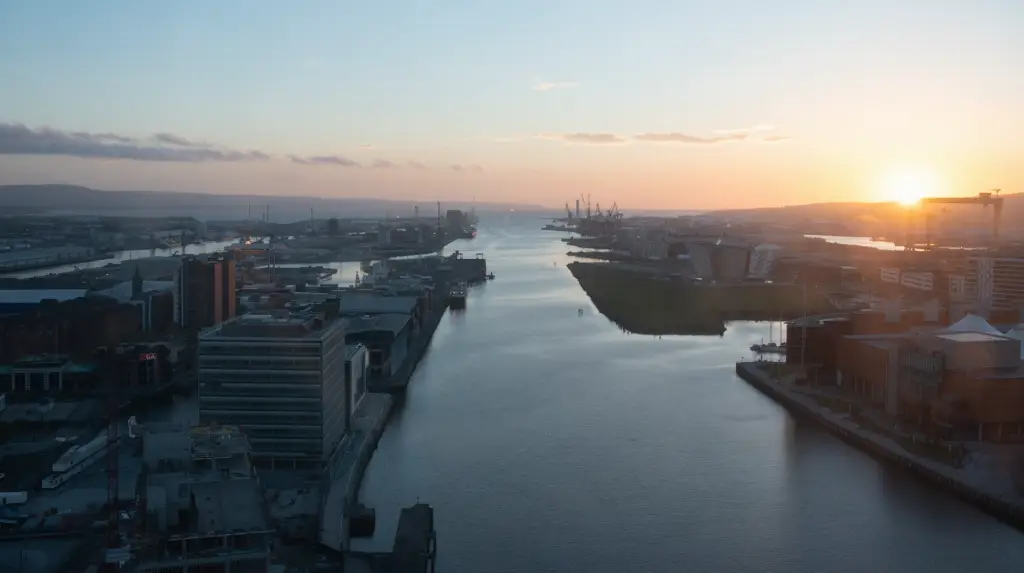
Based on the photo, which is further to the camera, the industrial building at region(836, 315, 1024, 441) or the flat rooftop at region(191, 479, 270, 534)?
the industrial building at region(836, 315, 1024, 441)

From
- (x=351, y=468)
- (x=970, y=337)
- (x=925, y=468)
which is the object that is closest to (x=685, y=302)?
(x=970, y=337)

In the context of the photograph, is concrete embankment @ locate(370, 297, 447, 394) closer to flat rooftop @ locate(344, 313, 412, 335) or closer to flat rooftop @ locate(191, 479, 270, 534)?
flat rooftop @ locate(344, 313, 412, 335)

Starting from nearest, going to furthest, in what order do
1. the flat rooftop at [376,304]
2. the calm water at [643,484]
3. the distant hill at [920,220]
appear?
1. the calm water at [643,484]
2. the flat rooftop at [376,304]
3. the distant hill at [920,220]

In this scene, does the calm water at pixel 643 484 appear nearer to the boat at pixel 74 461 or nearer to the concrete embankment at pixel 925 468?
the concrete embankment at pixel 925 468

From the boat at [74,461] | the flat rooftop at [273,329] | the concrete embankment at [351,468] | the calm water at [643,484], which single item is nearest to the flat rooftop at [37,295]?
the calm water at [643,484]

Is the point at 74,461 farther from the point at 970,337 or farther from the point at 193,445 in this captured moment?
the point at 970,337

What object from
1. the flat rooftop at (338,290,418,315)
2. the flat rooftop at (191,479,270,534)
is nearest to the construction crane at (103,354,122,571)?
the flat rooftop at (191,479,270,534)
